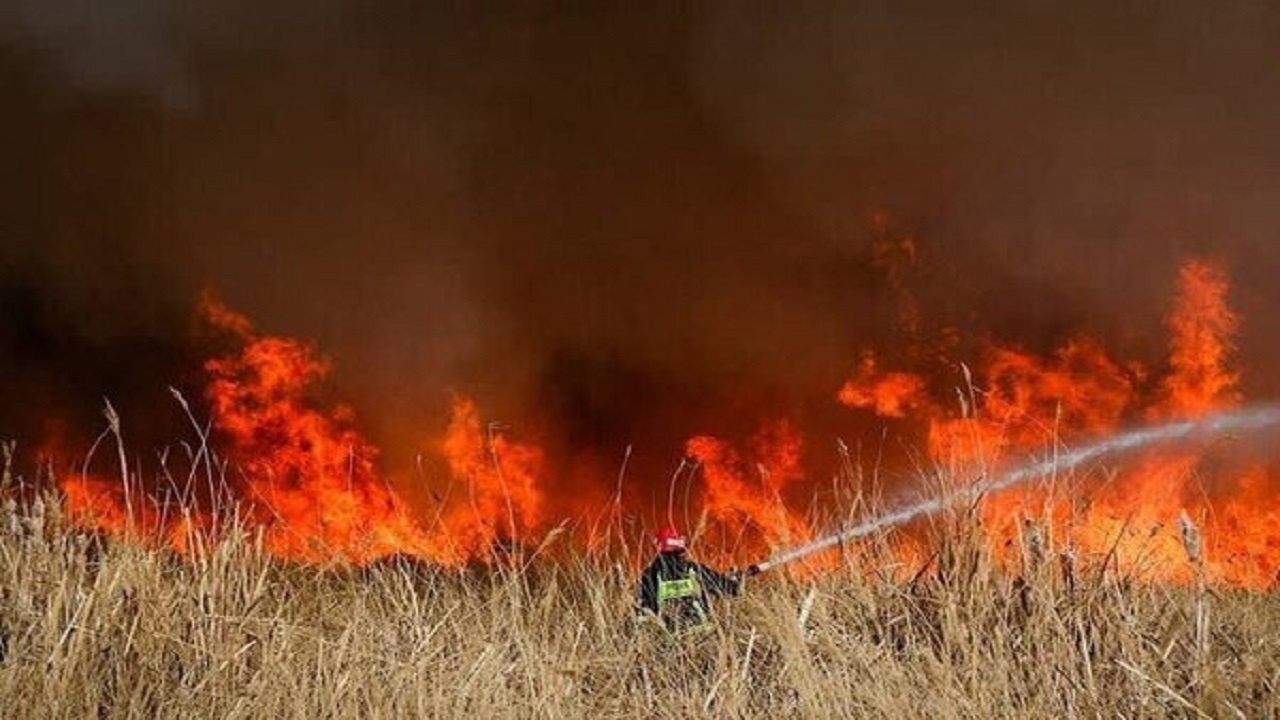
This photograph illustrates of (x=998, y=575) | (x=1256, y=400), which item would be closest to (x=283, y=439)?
(x=1256, y=400)

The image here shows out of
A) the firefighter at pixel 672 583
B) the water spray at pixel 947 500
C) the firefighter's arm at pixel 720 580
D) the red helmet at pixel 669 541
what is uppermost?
the red helmet at pixel 669 541

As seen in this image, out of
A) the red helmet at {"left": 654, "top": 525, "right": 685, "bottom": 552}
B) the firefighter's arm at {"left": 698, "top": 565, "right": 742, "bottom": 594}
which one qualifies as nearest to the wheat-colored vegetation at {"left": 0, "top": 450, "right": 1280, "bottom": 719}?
the firefighter's arm at {"left": 698, "top": 565, "right": 742, "bottom": 594}

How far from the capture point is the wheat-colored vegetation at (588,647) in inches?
167

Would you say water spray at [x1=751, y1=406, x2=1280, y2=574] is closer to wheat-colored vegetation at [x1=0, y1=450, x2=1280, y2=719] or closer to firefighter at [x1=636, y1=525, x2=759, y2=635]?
wheat-colored vegetation at [x1=0, y1=450, x2=1280, y2=719]

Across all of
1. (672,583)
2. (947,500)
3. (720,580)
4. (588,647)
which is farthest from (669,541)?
(947,500)

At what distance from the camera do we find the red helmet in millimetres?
8078

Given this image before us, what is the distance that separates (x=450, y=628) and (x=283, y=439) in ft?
69.5

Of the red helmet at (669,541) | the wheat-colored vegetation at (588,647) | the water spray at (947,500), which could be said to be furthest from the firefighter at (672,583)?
the wheat-colored vegetation at (588,647)

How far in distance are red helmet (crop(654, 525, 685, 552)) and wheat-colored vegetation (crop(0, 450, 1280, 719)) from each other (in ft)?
7.88

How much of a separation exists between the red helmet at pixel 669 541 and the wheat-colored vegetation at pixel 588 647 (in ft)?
7.88

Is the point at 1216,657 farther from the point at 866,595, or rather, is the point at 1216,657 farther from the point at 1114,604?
the point at 866,595

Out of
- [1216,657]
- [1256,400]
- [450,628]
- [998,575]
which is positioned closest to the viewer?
[1216,657]

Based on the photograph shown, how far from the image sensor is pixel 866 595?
16.8ft

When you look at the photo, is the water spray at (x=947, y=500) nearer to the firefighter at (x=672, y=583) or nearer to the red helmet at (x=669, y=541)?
the firefighter at (x=672, y=583)
